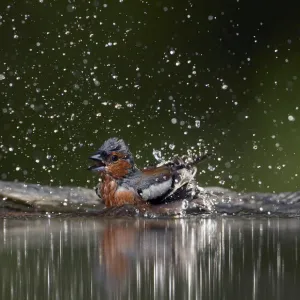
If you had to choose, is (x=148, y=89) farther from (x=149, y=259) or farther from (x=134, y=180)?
(x=149, y=259)

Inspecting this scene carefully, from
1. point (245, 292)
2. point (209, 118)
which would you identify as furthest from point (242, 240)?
point (209, 118)

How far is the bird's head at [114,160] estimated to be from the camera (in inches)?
231

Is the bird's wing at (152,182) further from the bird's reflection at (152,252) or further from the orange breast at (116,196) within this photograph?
the bird's reflection at (152,252)

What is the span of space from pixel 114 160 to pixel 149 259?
2185 millimetres

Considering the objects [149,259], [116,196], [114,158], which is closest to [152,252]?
[149,259]

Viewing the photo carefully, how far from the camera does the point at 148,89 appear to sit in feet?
26.3

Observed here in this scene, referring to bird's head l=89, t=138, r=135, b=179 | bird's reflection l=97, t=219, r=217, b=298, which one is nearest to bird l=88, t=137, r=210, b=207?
bird's head l=89, t=138, r=135, b=179

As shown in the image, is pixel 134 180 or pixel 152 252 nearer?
pixel 152 252

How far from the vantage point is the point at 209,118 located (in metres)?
7.89

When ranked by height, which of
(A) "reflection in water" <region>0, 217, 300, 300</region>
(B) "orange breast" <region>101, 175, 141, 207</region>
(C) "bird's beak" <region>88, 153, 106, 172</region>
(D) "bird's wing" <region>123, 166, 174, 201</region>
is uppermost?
(C) "bird's beak" <region>88, 153, 106, 172</region>

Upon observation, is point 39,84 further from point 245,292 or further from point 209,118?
point 245,292

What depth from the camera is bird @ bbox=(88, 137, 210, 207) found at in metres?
5.75

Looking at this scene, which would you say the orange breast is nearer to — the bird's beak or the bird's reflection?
the bird's beak

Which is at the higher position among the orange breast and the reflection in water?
the orange breast
